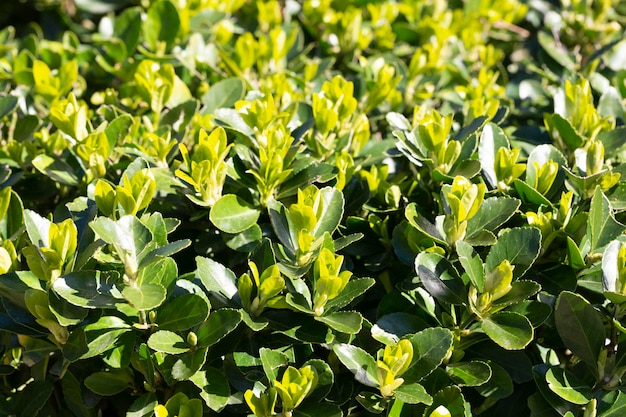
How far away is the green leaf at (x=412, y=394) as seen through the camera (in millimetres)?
1354

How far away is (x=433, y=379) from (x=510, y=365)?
190 millimetres

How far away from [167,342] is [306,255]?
344 mm

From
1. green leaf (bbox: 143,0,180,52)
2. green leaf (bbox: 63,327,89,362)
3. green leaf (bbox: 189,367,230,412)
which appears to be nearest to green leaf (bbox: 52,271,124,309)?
green leaf (bbox: 63,327,89,362)

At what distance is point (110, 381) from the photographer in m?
1.56

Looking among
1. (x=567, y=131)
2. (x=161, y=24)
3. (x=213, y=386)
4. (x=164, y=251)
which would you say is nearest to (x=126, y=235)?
(x=164, y=251)

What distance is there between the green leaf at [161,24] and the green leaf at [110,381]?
1.42m

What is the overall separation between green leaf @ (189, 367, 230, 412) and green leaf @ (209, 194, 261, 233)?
319 millimetres

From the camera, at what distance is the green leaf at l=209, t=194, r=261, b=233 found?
5.19 ft

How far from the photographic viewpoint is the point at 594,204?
1534mm

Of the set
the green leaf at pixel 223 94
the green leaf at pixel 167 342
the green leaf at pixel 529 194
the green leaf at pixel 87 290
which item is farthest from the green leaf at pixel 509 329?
the green leaf at pixel 223 94

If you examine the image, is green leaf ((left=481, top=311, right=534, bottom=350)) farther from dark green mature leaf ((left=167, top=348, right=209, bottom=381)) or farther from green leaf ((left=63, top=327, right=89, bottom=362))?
green leaf ((left=63, top=327, right=89, bottom=362))

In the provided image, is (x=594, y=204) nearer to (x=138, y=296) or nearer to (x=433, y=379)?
(x=433, y=379)

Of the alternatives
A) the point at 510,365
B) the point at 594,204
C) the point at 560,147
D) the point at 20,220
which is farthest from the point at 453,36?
the point at 20,220

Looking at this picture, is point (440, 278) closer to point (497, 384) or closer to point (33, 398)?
point (497, 384)
